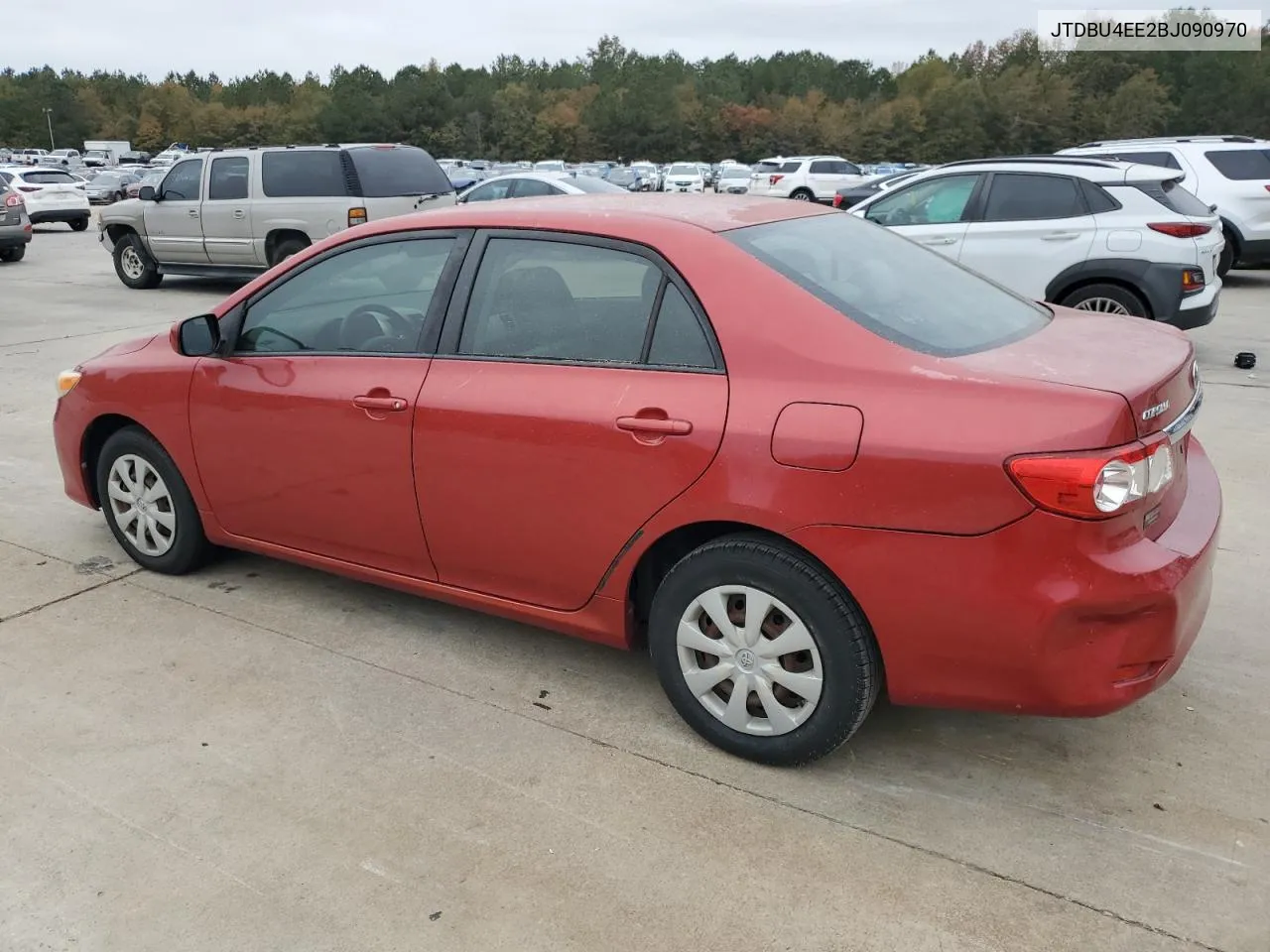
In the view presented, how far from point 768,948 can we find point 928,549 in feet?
3.36

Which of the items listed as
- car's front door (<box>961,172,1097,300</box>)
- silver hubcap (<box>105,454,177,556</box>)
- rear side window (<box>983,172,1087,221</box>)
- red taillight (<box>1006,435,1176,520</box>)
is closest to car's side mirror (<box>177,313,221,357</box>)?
silver hubcap (<box>105,454,177,556</box>)

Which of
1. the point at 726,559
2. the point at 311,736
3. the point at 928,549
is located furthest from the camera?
the point at 311,736

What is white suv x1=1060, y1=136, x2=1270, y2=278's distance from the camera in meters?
12.3

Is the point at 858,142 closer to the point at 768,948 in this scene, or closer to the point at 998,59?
the point at 998,59

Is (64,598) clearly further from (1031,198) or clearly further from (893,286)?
(1031,198)

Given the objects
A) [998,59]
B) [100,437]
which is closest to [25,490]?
[100,437]

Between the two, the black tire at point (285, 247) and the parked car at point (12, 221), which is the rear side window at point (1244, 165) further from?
the parked car at point (12, 221)

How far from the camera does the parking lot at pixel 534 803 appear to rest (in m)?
2.51

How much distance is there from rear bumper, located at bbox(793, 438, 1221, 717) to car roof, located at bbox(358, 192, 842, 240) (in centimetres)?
115

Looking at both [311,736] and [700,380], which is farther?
[311,736]

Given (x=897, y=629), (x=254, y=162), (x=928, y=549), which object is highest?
(x=254, y=162)

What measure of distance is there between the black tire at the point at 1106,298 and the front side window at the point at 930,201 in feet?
4.14

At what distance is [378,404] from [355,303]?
20.6 inches

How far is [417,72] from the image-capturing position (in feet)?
357
